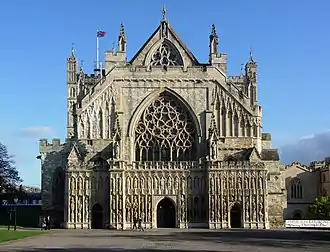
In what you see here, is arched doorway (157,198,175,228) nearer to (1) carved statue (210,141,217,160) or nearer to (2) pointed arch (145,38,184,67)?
(1) carved statue (210,141,217,160)

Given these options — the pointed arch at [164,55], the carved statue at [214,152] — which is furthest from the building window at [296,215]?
the pointed arch at [164,55]

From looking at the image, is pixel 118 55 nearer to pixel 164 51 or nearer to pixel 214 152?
pixel 164 51

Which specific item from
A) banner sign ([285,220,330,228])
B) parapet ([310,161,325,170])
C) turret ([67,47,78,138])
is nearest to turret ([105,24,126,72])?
turret ([67,47,78,138])

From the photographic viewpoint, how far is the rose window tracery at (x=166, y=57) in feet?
235

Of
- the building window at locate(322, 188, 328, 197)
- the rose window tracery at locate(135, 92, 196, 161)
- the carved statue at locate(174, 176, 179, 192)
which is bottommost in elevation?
the building window at locate(322, 188, 328, 197)

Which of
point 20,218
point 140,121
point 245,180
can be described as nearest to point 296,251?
point 245,180

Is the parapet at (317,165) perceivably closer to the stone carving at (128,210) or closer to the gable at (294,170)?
the gable at (294,170)

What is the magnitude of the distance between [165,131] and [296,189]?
124 feet

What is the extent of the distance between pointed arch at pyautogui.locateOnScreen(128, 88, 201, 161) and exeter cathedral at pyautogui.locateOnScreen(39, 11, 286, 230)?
→ 4.3 inches

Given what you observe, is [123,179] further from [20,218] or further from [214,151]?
[20,218]

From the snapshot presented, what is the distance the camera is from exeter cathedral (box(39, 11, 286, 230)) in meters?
66.7

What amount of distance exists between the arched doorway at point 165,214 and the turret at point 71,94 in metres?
12.3

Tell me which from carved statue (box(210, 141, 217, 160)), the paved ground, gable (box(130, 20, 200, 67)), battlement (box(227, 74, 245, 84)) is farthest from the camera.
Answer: battlement (box(227, 74, 245, 84))

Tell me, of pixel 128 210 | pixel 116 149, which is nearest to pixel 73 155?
pixel 116 149
